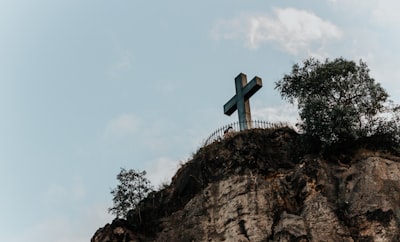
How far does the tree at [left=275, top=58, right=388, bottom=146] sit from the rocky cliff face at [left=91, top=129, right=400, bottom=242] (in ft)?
4.38

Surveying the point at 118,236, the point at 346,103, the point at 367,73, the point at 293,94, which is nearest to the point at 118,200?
the point at 118,236

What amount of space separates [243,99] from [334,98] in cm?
615

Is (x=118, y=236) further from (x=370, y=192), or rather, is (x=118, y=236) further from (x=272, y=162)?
(x=370, y=192)

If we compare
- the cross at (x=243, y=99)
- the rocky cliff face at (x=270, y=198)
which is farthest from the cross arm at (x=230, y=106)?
the rocky cliff face at (x=270, y=198)

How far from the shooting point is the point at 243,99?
114 feet

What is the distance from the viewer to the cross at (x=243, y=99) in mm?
33781

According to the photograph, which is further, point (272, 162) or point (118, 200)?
point (118, 200)

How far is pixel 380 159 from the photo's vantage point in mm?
26453

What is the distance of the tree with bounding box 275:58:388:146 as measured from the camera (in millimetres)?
28734

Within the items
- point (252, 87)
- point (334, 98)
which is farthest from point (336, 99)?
point (252, 87)

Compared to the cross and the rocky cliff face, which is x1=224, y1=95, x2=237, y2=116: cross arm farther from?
the rocky cliff face

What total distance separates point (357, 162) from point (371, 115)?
3.92 metres

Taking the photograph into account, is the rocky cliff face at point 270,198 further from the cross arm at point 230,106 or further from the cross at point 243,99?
the cross arm at point 230,106

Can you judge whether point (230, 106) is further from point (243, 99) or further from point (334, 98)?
point (334, 98)
